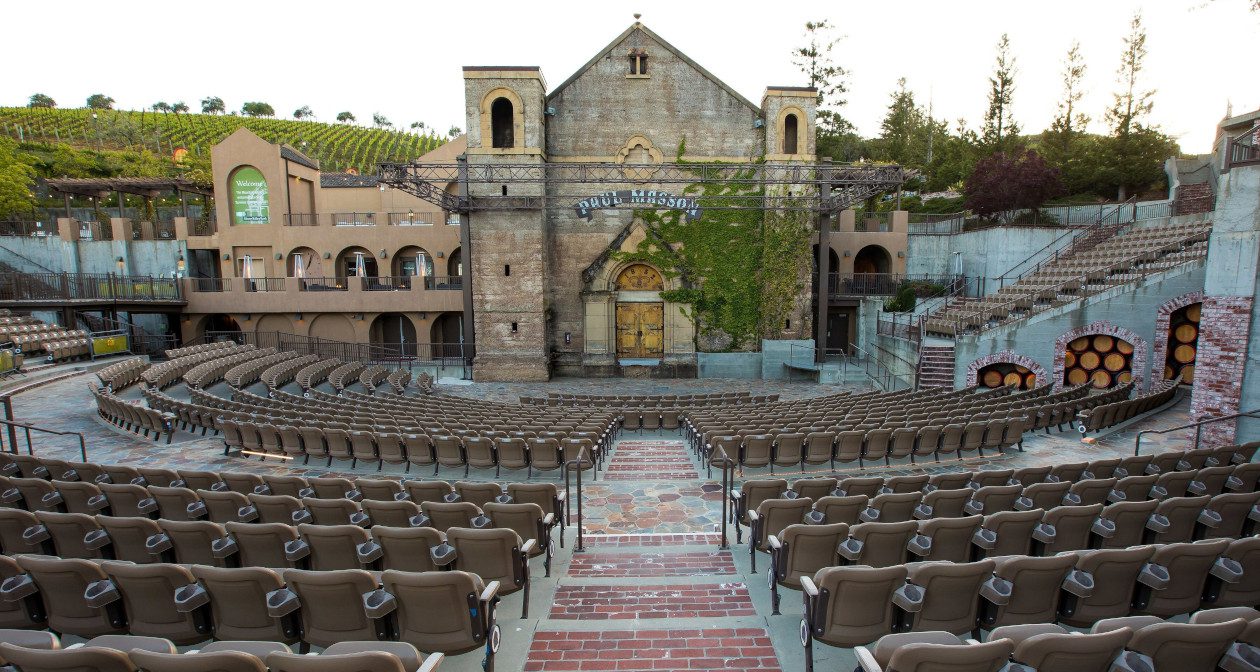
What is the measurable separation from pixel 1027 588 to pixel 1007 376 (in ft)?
55.1

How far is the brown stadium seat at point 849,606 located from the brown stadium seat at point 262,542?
4651mm

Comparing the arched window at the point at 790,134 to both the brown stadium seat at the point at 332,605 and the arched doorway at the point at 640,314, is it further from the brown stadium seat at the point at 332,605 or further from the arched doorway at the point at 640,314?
the brown stadium seat at the point at 332,605

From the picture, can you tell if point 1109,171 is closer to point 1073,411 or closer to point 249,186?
point 1073,411

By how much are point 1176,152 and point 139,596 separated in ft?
163

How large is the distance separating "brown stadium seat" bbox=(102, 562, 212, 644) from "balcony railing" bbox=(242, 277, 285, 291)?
27988 millimetres

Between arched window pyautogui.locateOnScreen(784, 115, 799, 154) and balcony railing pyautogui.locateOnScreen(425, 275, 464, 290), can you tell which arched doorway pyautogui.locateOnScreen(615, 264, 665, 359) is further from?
balcony railing pyautogui.locateOnScreen(425, 275, 464, 290)

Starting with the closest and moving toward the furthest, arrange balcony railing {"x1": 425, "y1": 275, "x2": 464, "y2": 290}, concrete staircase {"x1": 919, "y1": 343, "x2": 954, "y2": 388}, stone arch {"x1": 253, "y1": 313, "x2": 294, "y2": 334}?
concrete staircase {"x1": 919, "y1": 343, "x2": 954, "y2": 388} < balcony railing {"x1": 425, "y1": 275, "x2": 464, "y2": 290} < stone arch {"x1": 253, "y1": 313, "x2": 294, "y2": 334}

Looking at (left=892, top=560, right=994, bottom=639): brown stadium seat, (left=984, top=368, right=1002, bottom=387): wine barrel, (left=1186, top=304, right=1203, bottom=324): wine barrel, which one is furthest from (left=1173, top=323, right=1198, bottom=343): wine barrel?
(left=892, top=560, right=994, bottom=639): brown stadium seat

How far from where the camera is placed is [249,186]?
102ft

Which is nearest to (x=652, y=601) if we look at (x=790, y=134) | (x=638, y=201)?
(x=638, y=201)

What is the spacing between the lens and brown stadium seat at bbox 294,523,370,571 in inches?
209

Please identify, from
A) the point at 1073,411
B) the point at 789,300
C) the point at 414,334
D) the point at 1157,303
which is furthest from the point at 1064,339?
the point at 414,334

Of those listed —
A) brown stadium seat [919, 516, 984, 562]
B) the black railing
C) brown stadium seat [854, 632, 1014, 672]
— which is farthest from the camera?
the black railing

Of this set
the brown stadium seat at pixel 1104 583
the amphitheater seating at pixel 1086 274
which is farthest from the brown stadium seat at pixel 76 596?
the amphitheater seating at pixel 1086 274
